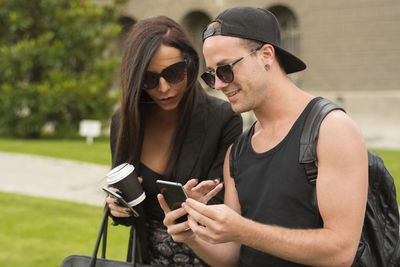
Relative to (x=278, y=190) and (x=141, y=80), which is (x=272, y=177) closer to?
(x=278, y=190)

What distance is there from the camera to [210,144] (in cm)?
271

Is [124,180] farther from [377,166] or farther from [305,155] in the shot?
A: [377,166]

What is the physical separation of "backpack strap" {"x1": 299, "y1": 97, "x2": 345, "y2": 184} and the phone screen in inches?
17.1

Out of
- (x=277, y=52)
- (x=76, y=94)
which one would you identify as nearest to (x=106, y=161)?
(x=76, y=94)

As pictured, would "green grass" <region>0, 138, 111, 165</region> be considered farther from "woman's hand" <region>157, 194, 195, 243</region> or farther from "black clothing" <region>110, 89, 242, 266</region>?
"woman's hand" <region>157, 194, 195, 243</region>

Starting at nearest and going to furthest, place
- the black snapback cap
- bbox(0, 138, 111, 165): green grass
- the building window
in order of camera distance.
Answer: the black snapback cap
bbox(0, 138, 111, 165): green grass
the building window

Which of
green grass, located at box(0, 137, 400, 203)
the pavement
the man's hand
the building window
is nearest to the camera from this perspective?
the man's hand

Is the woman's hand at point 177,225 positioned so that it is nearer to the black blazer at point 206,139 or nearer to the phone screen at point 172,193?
the phone screen at point 172,193

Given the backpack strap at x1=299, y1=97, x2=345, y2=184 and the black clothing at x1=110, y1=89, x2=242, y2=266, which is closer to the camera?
the backpack strap at x1=299, y1=97, x2=345, y2=184

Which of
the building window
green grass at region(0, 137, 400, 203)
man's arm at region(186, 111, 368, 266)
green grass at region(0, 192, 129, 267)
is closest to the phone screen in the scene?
man's arm at region(186, 111, 368, 266)

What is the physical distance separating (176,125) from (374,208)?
116 cm

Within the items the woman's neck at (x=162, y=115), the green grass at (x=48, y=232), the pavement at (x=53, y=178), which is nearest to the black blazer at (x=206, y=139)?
the woman's neck at (x=162, y=115)

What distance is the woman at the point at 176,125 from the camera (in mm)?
2658

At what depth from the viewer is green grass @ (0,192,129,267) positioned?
5.50 m
